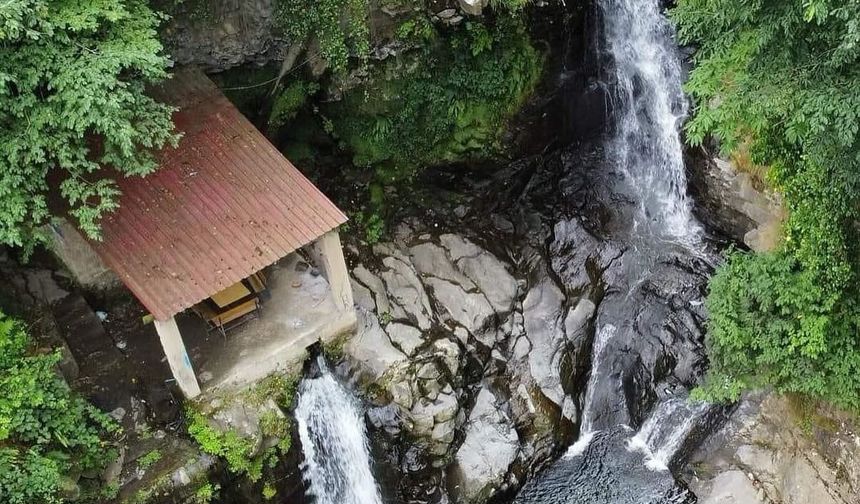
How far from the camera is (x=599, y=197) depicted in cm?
1722

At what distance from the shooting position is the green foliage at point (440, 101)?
15344 millimetres

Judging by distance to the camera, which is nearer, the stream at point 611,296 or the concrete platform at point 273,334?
the concrete platform at point 273,334

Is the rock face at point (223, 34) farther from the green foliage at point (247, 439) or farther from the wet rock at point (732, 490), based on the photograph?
the wet rock at point (732, 490)

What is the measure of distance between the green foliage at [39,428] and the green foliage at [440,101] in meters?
8.08

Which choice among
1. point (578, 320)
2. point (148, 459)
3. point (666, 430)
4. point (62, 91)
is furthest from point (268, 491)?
point (666, 430)

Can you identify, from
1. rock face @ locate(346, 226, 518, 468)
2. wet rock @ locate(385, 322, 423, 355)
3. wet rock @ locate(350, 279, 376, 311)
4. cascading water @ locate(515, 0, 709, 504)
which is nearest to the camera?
cascading water @ locate(515, 0, 709, 504)

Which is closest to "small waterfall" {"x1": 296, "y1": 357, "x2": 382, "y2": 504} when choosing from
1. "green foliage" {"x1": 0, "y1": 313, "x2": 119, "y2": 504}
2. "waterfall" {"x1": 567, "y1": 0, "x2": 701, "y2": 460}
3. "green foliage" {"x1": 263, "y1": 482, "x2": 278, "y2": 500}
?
"green foliage" {"x1": 263, "y1": 482, "x2": 278, "y2": 500}

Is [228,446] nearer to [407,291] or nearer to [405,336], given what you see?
[405,336]

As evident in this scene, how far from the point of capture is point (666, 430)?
1334 cm

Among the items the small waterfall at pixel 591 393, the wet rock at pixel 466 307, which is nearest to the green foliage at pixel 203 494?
the wet rock at pixel 466 307

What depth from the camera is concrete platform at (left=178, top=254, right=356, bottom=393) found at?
40.9 feet

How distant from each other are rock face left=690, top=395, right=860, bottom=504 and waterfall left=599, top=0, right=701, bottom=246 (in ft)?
15.6

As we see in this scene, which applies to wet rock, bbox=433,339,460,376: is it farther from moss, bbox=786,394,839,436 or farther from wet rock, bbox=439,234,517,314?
moss, bbox=786,394,839,436

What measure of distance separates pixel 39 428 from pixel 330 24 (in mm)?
8868
